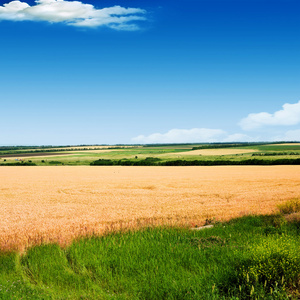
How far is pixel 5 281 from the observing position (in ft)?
24.0

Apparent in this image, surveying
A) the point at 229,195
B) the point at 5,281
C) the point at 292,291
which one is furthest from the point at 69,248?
the point at 229,195

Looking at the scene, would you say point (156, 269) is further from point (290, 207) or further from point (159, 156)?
point (159, 156)

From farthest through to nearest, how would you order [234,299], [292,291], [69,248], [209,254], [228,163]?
1. [228,163]
2. [69,248]
3. [209,254]
4. [292,291]
5. [234,299]

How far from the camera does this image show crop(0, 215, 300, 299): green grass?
641cm

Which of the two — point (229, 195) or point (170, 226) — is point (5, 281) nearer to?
point (170, 226)

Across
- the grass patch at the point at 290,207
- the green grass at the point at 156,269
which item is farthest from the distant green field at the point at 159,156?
the green grass at the point at 156,269

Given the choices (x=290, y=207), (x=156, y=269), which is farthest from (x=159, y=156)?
(x=156, y=269)

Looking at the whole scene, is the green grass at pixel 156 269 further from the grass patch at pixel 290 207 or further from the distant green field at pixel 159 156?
the distant green field at pixel 159 156

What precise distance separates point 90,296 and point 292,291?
13.5 ft

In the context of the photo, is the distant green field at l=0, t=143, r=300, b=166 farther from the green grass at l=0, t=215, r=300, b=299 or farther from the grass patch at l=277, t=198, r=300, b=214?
the green grass at l=0, t=215, r=300, b=299

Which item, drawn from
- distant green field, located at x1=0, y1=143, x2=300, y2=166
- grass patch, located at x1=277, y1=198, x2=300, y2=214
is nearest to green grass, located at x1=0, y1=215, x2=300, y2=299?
grass patch, located at x1=277, y1=198, x2=300, y2=214

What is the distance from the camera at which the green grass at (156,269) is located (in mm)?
6414

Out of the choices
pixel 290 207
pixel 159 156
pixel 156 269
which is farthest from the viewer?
pixel 159 156

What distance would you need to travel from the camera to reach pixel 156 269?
296 inches
